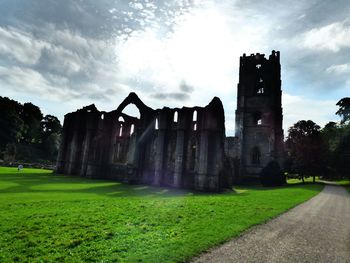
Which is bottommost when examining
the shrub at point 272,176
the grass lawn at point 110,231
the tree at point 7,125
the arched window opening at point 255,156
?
the grass lawn at point 110,231

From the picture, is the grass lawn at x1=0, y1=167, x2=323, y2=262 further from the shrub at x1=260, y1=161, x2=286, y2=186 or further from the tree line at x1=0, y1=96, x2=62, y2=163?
the tree line at x1=0, y1=96, x2=62, y2=163

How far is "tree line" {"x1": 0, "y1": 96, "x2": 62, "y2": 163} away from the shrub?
40.7 m

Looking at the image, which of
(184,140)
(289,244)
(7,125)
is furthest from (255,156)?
(7,125)

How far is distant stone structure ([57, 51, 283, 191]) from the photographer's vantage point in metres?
27.2

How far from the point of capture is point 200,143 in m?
27.0

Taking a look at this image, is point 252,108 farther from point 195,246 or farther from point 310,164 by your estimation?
point 195,246

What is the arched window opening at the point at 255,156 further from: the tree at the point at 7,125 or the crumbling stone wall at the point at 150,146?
the tree at the point at 7,125

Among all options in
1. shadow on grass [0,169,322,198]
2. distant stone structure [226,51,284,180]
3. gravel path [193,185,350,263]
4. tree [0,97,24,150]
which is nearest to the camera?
gravel path [193,185,350,263]

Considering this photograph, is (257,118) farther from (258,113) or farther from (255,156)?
(255,156)

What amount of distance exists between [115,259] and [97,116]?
103ft

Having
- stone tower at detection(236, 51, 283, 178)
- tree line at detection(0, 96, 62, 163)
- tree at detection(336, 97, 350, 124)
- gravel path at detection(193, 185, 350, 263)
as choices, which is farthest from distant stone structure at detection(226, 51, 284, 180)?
tree line at detection(0, 96, 62, 163)

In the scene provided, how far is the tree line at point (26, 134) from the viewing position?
5647 cm

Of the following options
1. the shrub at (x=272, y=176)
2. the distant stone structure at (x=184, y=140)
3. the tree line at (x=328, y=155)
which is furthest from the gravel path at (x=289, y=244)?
the tree line at (x=328, y=155)

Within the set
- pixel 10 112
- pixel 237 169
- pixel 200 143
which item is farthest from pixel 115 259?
pixel 10 112
